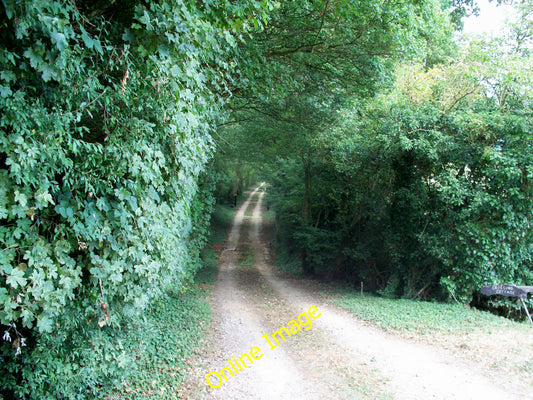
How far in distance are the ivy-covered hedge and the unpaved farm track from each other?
2359 millimetres

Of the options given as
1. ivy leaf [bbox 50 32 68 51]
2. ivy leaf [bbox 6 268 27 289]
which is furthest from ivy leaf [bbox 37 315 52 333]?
ivy leaf [bbox 50 32 68 51]

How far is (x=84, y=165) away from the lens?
3.36 metres

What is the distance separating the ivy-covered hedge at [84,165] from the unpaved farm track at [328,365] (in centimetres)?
236

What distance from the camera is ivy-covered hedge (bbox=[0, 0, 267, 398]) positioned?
113 inches

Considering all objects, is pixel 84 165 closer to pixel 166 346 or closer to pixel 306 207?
pixel 166 346

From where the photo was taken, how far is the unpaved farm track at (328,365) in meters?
5.12

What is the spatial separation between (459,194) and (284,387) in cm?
663

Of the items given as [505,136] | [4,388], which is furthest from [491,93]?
[4,388]

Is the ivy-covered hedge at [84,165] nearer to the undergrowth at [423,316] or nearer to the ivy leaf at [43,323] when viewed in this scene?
the ivy leaf at [43,323]

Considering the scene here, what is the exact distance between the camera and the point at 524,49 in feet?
31.9

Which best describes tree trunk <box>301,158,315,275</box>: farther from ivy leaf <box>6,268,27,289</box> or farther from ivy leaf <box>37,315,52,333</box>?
ivy leaf <box>6,268,27,289</box>

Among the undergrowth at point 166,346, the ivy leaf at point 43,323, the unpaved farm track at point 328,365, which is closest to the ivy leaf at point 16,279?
the ivy leaf at point 43,323

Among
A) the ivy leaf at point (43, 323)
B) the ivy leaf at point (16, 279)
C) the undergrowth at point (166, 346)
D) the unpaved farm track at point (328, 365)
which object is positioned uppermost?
the ivy leaf at point (16, 279)

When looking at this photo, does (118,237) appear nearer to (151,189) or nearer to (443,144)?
(151,189)
